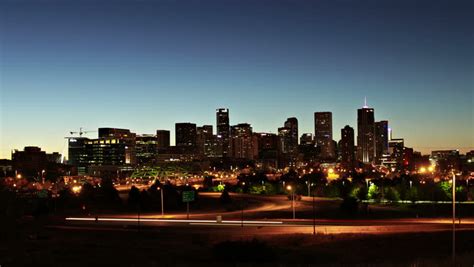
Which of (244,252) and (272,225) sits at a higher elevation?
(244,252)

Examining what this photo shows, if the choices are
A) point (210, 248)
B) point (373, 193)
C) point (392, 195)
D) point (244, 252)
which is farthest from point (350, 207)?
point (244, 252)

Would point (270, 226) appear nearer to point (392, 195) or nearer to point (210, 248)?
point (210, 248)

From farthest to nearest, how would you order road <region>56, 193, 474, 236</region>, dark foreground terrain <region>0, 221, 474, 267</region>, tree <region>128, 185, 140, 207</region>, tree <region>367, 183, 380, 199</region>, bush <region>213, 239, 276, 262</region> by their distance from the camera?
tree <region>367, 183, 380, 199</region>
tree <region>128, 185, 140, 207</region>
road <region>56, 193, 474, 236</region>
bush <region>213, 239, 276, 262</region>
dark foreground terrain <region>0, 221, 474, 267</region>

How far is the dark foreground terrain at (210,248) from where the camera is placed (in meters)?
37.1

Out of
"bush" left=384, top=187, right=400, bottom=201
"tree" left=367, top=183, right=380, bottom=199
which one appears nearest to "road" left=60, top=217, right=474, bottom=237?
"bush" left=384, top=187, right=400, bottom=201

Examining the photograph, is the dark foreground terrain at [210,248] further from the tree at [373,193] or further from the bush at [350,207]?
the tree at [373,193]

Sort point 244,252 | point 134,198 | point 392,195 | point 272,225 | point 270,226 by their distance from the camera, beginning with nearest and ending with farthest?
point 244,252 → point 270,226 → point 272,225 → point 392,195 → point 134,198

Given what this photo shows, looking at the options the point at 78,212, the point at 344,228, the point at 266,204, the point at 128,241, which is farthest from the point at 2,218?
the point at 266,204

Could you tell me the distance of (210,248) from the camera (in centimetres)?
4584

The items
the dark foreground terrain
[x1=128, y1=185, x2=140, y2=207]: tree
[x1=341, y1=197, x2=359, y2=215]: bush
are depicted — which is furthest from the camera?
[x1=128, y1=185, x2=140, y2=207]: tree

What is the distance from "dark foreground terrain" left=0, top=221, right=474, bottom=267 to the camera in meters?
37.1

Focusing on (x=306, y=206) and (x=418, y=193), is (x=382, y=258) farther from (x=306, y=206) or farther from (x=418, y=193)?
(x=418, y=193)

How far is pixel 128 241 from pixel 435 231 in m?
26.8

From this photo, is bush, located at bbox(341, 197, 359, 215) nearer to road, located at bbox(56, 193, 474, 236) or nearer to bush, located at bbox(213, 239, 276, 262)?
road, located at bbox(56, 193, 474, 236)
